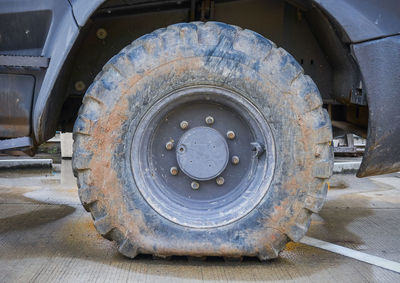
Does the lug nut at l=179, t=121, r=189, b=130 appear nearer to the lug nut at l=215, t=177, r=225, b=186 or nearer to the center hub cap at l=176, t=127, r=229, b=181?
the center hub cap at l=176, t=127, r=229, b=181

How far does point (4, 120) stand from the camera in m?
A: 2.82

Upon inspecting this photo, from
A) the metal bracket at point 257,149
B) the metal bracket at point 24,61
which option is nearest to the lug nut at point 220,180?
the metal bracket at point 257,149

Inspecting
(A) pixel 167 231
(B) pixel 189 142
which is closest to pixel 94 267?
(A) pixel 167 231

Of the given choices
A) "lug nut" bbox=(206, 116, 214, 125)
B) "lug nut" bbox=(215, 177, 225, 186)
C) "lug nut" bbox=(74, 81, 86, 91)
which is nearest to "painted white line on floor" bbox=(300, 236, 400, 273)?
"lug nut" bbox=(215, 177, 225, 186)

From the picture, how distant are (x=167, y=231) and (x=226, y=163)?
51 centimetres

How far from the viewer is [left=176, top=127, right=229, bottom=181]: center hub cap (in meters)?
2.67

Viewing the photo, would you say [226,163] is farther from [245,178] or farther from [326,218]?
[326,218]

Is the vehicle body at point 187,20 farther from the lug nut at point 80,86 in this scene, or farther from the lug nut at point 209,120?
the lug nut at point 209,120

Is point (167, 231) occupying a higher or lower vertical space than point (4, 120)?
lower

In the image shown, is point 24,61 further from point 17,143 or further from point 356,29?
point 356,29

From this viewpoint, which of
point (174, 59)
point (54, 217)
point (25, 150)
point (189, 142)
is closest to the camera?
point (174, 59)

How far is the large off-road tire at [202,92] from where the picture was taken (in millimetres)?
2492

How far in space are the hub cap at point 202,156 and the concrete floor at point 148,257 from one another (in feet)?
0.95

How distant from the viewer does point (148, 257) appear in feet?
8.73
